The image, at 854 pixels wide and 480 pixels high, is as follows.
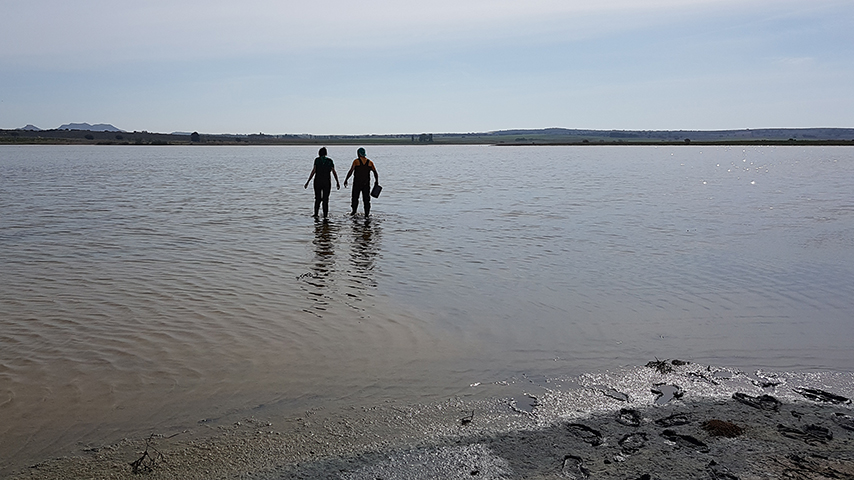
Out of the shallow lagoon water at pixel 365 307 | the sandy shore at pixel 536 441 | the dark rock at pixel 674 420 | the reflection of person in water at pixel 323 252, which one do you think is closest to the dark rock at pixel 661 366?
the shallow lagoon water at pixel 365 307

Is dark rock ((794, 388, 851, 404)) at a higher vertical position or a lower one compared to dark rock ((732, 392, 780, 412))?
lower

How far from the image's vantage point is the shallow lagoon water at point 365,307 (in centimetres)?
556

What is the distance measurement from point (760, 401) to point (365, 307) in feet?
15.0

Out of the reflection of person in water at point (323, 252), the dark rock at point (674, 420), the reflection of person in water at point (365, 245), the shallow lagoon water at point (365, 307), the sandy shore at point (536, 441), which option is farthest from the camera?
the reflection of person in water at point (365, 245)

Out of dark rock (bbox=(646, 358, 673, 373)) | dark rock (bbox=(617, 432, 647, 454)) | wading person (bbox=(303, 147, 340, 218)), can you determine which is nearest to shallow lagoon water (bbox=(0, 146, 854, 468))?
dark rock (bbox=(646, 358, 673, 373))

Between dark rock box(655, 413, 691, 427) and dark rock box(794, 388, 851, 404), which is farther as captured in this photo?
dark rock box(794, 388, 851, 404)

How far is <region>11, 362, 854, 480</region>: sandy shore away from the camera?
4.03 m

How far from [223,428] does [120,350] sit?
2290mm

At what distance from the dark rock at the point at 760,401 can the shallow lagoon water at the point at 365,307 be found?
1.00 metres

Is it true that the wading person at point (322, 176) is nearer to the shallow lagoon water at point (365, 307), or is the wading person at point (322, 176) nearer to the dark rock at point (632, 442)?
the shallow lagoon water at point (365, 307)

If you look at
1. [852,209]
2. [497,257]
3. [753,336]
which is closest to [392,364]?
[753,336]

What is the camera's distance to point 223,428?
187 inches

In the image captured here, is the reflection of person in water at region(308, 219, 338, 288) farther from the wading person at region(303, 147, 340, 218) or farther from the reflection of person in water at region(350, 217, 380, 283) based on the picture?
the wading person at region(303, 147, 340, 218)

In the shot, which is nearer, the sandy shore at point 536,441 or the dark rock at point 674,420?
the sandy shore at point 536,441
